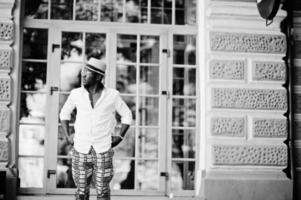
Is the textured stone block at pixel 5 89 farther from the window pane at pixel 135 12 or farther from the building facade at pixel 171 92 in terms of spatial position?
the window pane at pixel 135 12

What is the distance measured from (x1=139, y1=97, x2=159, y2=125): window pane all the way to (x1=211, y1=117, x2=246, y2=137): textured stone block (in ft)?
7.23

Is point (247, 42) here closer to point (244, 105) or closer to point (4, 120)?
point (244, 105)

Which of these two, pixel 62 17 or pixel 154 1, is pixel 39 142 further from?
pixel 154 1

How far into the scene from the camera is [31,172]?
7242 mm

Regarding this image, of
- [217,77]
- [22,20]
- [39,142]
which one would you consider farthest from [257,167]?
[22,20]

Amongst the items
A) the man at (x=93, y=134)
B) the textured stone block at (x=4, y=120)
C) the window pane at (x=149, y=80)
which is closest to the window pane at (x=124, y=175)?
the window pane at (x=149, y=80)

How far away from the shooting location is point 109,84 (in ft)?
23.0

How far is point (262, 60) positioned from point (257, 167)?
1.43 m

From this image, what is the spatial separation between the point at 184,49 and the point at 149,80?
43.1 inches

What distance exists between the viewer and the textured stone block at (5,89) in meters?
6.35

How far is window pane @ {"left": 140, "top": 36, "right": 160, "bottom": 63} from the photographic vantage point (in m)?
7.70

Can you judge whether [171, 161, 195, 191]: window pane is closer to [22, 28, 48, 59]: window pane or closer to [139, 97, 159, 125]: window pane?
[139, 97, 159, 125]: window pane

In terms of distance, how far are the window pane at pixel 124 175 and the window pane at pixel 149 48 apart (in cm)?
169

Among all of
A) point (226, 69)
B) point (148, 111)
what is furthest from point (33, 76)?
point (226, 69)
